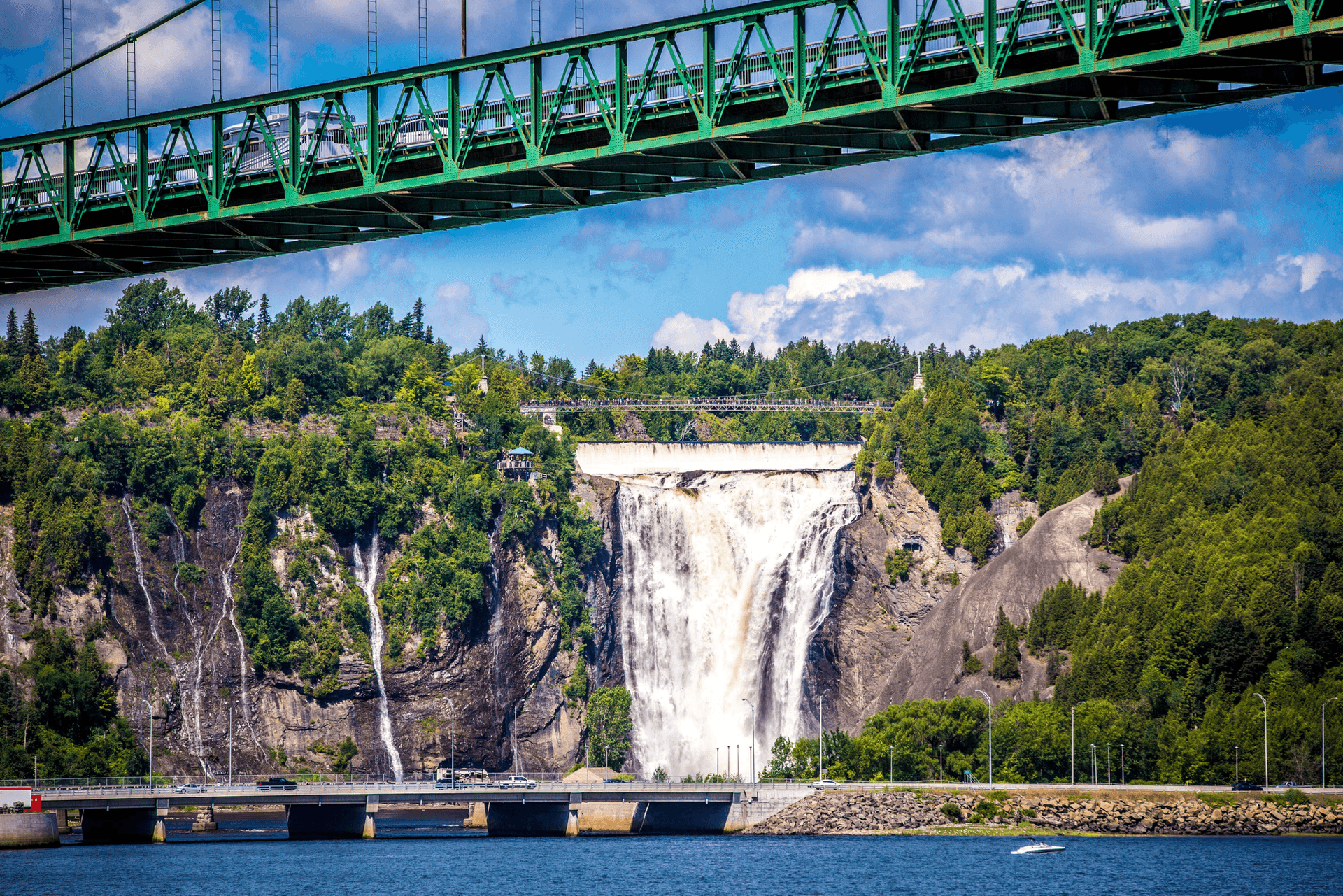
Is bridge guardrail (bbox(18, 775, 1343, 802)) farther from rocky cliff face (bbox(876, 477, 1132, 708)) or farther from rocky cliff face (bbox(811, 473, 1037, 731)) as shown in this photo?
rocky cliff face (bbox(811, 473, 1037, 731))

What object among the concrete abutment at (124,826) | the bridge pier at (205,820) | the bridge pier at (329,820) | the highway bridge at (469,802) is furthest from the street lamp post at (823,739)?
the bridge pier at (205,820)

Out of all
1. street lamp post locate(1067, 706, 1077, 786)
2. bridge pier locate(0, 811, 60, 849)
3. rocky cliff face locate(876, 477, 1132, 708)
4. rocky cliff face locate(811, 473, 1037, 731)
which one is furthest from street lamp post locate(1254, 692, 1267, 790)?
bridge pier locate(0, 811, 60, 849)

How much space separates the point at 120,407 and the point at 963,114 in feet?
538

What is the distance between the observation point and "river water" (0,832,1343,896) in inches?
4109

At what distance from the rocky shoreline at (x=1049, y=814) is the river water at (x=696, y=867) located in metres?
1.23

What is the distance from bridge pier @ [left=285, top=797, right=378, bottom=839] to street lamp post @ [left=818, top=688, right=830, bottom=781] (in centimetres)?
4262

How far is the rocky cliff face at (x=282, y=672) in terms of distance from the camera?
A: 17488 cm

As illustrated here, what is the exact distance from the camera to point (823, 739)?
170 m

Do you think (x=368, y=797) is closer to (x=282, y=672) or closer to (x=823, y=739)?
(x=282, y=672)

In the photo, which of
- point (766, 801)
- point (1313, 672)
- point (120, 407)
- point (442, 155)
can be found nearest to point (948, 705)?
point (766, 801)

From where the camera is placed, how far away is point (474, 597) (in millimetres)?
185500

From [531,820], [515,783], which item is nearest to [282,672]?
[515,783]

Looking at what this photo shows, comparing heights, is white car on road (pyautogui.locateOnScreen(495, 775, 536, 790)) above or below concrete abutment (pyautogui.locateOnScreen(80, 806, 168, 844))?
above

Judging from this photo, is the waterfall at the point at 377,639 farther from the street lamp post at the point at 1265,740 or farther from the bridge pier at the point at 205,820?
the street lamp post at the point at 1265,740
